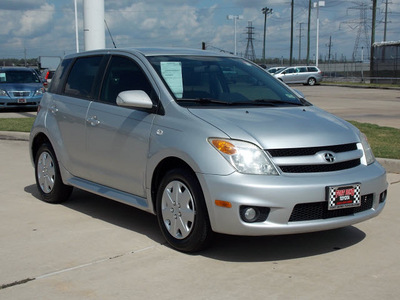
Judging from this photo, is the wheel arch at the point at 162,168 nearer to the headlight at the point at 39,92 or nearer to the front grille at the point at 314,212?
the front grille at the point at 314,212

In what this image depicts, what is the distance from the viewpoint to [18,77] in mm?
20516

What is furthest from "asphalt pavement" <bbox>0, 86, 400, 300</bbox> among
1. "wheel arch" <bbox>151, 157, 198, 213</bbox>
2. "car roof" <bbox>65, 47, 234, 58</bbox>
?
"car roof" <bbox>65, 47, 234, 58</bbox>

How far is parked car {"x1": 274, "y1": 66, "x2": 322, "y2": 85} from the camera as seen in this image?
152ft

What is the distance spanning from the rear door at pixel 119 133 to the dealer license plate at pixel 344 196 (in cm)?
167

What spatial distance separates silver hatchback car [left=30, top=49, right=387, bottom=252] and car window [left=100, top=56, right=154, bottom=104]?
1 centimetres

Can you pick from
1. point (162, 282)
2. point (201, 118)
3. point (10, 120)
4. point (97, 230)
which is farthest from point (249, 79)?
point (10, 120)

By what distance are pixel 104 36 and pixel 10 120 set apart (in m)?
4.52

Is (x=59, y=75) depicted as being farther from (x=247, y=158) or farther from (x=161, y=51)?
(x=247, y=158)

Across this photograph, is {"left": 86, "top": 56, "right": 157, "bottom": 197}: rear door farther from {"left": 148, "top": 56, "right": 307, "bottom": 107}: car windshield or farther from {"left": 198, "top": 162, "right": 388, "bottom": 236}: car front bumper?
{"left": 198, "top": 162, "right": 388, "bottom": 236}: car front bumper

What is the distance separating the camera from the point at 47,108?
6746mm

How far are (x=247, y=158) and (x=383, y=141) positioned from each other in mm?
6519

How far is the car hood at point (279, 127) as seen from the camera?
4.54m

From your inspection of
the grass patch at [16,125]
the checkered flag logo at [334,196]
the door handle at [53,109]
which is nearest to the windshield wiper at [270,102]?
the checkered flag logo at [334,196]

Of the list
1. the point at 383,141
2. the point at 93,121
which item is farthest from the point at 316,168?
the point at 383,141
